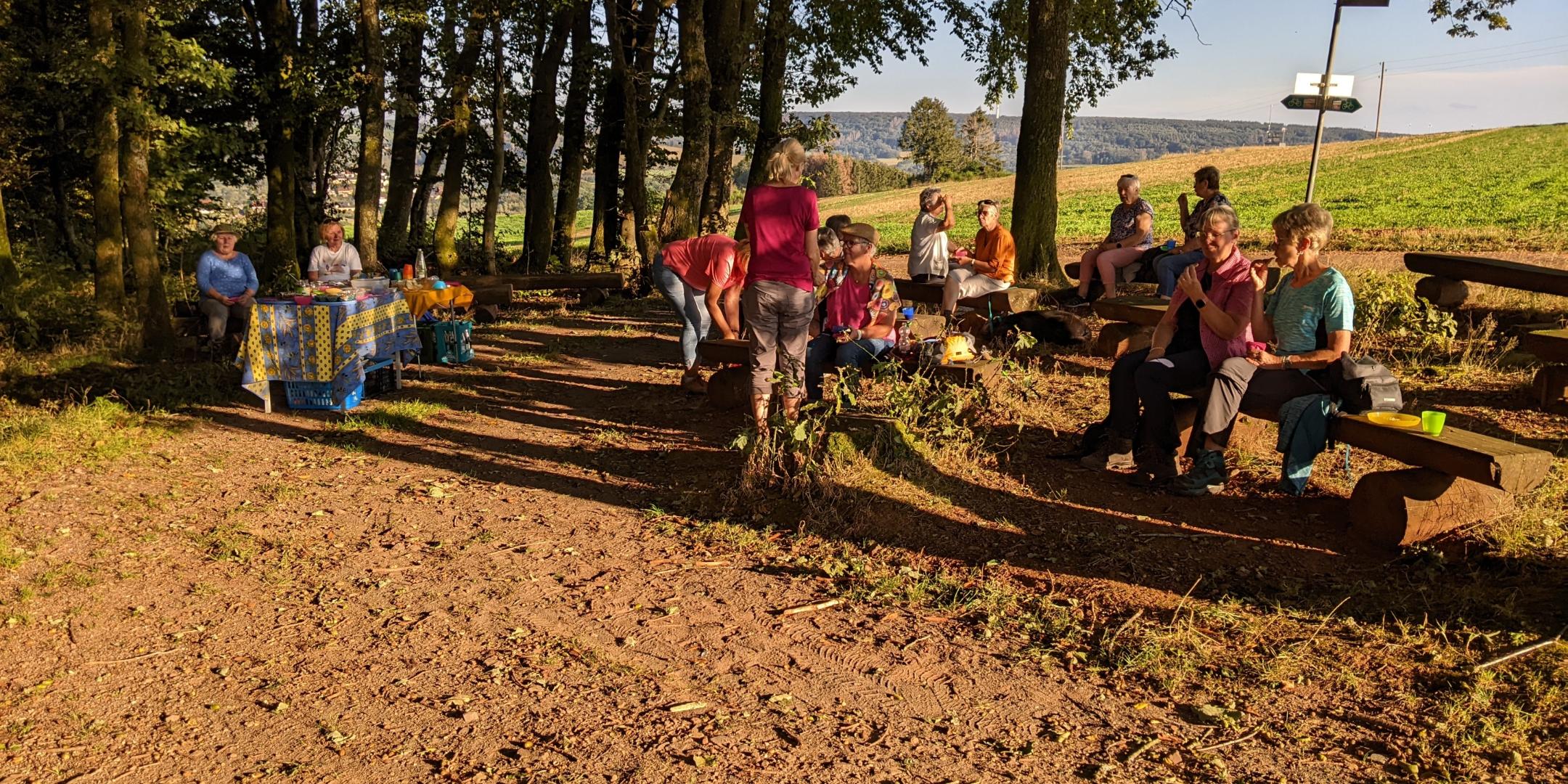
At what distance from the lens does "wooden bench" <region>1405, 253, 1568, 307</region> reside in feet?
25.6

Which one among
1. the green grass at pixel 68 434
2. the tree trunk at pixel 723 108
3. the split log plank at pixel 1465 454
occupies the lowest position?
the green grass at pixel 68 434

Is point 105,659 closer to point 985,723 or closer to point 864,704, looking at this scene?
point 864,704

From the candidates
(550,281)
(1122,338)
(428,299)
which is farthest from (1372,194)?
(428,299)

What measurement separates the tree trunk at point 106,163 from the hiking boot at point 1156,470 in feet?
30.2

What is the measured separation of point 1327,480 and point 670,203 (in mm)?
9500

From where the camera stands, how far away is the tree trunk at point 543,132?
17.7 m

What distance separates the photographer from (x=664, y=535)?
5.26m

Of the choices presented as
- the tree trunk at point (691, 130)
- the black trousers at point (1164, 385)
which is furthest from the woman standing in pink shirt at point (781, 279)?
the tree trunk at point (691, 130)

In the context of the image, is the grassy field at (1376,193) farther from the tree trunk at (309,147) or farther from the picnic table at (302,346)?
the picnic table at (302,346)

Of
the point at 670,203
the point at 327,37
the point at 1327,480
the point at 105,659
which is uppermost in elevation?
the point at 327,37

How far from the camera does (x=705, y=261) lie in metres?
7.86

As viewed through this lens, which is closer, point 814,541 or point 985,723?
point 985,723

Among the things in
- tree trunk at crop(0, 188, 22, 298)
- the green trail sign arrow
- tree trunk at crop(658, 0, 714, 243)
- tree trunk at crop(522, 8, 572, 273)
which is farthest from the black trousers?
tree trunk at crop(522, 8, 572, 273)

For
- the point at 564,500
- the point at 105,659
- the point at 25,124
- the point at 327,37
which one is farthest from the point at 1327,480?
the point at 25,124
